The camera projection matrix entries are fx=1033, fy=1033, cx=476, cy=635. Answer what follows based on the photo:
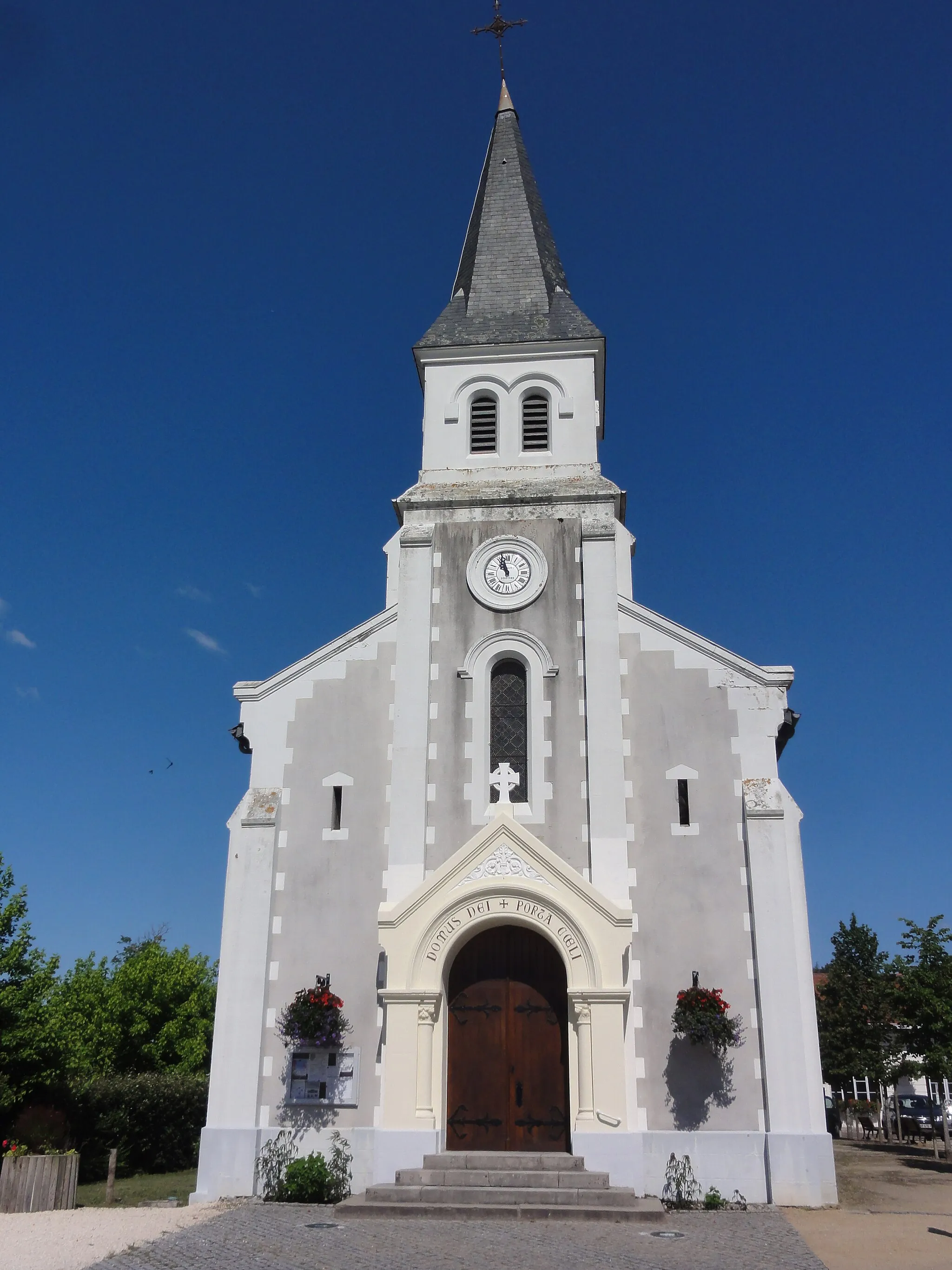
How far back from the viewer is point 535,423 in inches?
866

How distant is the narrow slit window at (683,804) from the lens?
59.4 ft

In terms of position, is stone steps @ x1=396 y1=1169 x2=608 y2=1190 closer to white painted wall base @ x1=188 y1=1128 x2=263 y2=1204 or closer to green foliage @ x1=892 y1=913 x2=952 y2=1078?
white painted wall base @ x1=188 y1=1128 x2=263 y2=1204

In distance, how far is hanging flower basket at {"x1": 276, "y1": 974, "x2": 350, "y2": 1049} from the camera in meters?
17.1

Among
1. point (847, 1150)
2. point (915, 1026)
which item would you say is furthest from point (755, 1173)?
point (847, 1150)

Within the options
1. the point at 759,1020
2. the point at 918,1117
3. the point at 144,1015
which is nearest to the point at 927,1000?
the point at 759,1020

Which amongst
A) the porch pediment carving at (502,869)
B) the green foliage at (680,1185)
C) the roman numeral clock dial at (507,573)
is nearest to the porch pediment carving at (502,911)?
the porch pediment carving at (502,869)

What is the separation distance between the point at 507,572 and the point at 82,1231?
12609mm

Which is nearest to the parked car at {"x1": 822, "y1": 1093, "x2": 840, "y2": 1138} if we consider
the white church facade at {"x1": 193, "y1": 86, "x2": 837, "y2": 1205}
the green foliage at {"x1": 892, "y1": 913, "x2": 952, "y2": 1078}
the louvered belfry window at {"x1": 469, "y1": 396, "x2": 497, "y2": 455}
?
the green foliage at {"x1": 892, "y1": 913, "x2": 952, "y2": 1078}

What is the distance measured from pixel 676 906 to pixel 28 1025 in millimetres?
13023

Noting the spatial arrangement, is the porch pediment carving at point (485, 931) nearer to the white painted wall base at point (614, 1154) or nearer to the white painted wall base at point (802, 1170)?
the white painted wall base at point (614, 1154)

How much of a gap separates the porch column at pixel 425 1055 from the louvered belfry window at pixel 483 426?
11110 mm

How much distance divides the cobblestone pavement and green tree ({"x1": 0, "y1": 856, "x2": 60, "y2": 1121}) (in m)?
7.67

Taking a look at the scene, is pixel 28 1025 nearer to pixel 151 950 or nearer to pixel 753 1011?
pixel 753 1011

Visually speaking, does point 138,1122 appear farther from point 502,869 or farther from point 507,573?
point 507,573
